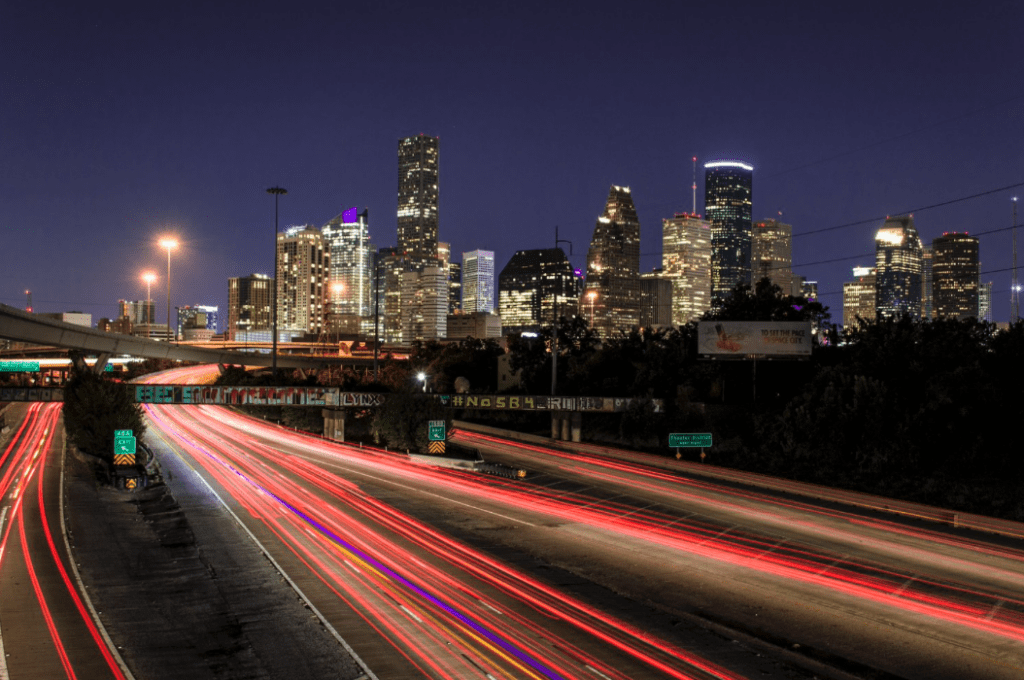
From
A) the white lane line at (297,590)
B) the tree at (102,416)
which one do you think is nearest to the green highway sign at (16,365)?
the tree at (102,416)

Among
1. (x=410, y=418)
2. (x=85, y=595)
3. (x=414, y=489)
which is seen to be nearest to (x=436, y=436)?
(x=410, y=418)

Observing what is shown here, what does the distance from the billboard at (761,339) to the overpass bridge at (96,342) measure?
42.7m

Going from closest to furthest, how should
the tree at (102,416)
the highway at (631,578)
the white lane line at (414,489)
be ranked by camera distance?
the highway at (631,578)
the white lane line at (414,489)
the tree at (102,416)

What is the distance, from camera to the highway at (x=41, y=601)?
15477 millimetres

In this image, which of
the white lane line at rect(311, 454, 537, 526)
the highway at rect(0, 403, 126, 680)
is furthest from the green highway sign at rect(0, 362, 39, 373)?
the white lane line at rect(311, 454, 537, 526)

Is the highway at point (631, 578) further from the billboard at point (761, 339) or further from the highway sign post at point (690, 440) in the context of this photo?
the billboard at point (761, 339)

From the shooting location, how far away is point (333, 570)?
74.7ft

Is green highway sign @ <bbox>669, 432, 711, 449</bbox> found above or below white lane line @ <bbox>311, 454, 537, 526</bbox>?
above

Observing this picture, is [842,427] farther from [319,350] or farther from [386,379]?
[319,350]

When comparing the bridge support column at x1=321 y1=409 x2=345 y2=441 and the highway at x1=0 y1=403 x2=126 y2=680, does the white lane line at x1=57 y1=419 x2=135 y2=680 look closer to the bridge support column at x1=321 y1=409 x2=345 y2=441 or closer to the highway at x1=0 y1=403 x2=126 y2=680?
the highway at x1=0 y1=403 x2=126 y2=680

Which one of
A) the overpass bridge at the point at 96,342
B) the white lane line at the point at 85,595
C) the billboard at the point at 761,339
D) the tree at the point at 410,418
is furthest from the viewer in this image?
the billboard at the point at 761,339

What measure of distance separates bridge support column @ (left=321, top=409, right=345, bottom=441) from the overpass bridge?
18.9m

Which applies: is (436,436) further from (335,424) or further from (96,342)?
(96,342)

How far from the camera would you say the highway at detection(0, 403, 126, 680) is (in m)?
15.5
